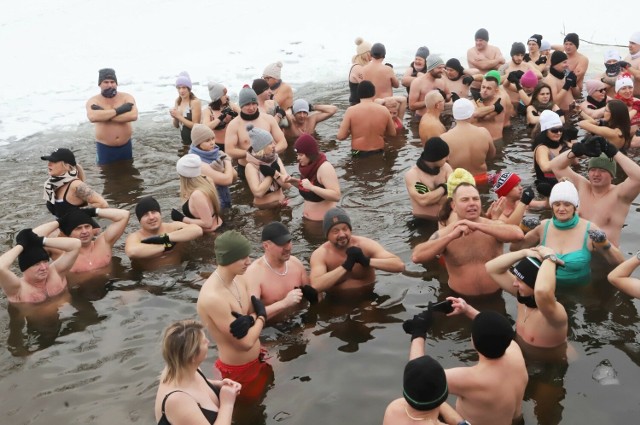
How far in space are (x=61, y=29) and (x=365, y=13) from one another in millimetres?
10698

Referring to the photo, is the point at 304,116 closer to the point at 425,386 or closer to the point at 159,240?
the point at 159,240

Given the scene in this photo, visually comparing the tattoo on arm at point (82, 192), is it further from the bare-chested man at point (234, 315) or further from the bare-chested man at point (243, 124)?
the bare-chested man at point (234, 315)

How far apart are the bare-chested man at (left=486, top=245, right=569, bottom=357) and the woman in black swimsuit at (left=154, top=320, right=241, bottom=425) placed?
260cm

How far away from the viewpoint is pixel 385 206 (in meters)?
9.92

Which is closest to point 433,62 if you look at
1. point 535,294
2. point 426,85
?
point 426,85

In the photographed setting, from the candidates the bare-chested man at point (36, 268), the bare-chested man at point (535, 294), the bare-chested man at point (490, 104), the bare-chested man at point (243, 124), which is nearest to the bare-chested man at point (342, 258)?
the bare-chested man at point (535, 294)

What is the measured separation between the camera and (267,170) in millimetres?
9352

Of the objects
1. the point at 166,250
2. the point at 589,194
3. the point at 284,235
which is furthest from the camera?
the point at 166,250

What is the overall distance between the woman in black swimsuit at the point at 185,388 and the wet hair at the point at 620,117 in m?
6.99

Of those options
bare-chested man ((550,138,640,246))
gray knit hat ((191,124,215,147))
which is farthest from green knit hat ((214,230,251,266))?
gray knit hat ((191,124,215,147))

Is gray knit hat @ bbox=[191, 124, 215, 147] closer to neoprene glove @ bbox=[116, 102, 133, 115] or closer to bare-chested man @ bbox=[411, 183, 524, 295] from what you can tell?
neoprene glove @ bbox=[116, 102, 133, 115]

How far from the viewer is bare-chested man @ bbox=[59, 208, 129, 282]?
7885 millimetres

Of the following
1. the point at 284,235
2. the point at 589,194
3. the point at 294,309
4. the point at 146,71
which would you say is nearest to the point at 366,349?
the point at 294,309

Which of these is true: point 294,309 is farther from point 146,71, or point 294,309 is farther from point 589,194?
point 146,71
